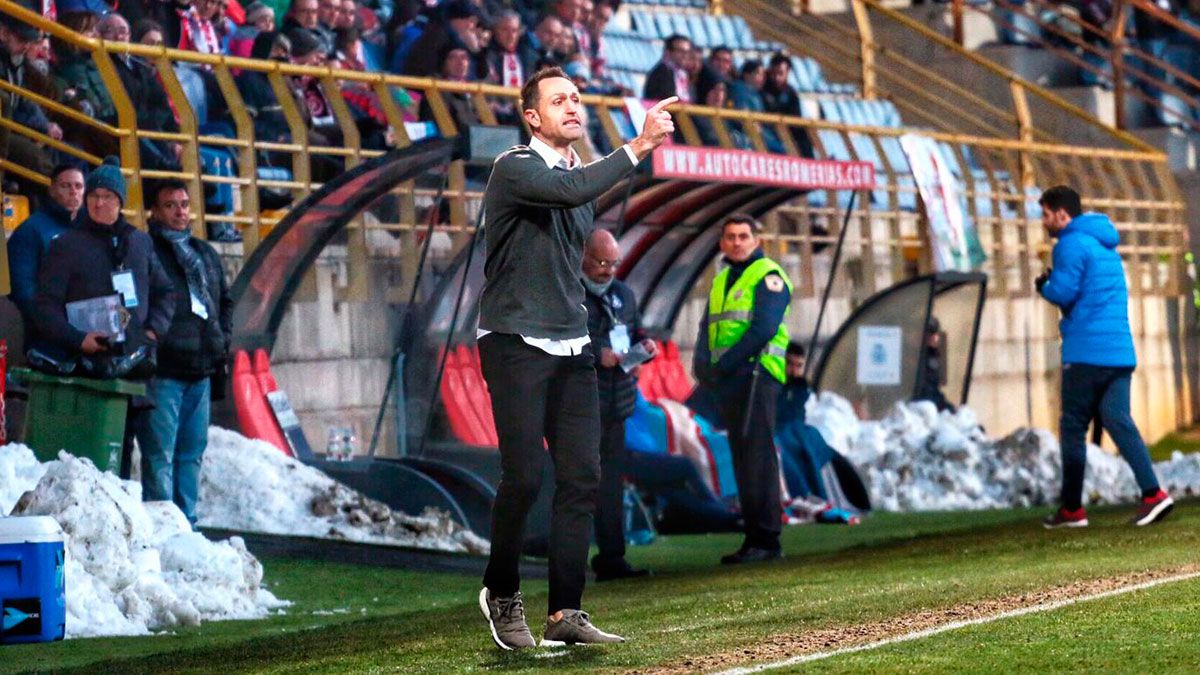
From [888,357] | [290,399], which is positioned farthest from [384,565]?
[888,357]

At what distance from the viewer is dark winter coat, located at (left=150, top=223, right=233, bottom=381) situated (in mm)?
12562

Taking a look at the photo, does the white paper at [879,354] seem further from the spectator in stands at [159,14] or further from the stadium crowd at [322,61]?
the spectator in stands at [159,14]

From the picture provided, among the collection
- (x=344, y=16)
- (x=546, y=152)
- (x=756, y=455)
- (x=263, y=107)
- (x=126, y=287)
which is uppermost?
(x=344, y=16)

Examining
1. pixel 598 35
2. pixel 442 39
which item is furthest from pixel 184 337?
pixel 598 35

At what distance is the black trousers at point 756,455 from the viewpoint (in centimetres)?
1324

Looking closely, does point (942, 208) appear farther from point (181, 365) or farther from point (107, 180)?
point (107, 180)

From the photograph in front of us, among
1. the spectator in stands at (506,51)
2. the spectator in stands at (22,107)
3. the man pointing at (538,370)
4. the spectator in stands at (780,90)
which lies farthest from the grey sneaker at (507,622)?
the spectator in stands at (780,90)

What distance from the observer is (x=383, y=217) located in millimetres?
14617

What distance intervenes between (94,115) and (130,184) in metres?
0.48

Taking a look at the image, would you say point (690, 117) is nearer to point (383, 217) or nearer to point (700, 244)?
point (700, 244)

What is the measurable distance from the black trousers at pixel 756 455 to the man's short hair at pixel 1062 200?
190 centimetres

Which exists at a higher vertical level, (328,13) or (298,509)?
(328,13)

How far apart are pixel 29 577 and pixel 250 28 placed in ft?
29.4

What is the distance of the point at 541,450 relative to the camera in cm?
788
